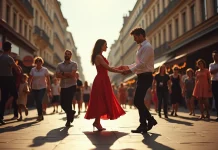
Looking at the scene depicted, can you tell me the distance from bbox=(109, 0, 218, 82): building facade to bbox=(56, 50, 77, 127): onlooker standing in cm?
920

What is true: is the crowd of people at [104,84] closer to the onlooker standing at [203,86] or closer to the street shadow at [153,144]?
the onlooker standing at [203,86]

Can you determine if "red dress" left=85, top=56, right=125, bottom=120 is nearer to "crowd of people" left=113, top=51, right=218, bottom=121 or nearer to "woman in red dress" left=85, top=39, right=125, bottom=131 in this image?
"woman in red dress" left=85, top=39, right=125, bottom=131

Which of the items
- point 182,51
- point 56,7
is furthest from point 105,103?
point 56,7

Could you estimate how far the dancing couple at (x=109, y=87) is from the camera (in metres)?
5.66

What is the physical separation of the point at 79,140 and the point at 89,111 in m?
1.40

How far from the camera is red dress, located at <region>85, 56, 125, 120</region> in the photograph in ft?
19.8

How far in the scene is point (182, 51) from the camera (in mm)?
20062

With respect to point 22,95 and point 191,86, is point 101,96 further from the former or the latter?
point 191,86

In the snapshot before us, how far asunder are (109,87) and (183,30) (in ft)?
63.2

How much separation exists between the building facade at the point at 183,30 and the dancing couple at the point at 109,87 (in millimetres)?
9324

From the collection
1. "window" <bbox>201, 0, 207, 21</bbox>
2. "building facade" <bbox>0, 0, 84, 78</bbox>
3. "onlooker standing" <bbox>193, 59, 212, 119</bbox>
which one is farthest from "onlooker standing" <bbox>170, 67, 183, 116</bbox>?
"window" <bbox>201, 0, 207, 21</bbox>

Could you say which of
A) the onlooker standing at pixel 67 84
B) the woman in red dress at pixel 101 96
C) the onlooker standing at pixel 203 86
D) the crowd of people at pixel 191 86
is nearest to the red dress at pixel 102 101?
the woman in red dress at pixel 101 96

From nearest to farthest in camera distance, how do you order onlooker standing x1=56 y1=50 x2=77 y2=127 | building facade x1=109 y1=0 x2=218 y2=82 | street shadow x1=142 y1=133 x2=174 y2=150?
street shadow x1=142 y1=133 x2=174 y2=150 < onlooker standing x1=56 y1=50 x2=77 y2=127 < building facade x1=109 y1=0 x2=218 y2=82

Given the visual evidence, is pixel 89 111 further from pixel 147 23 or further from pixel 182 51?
pixel 147 23
